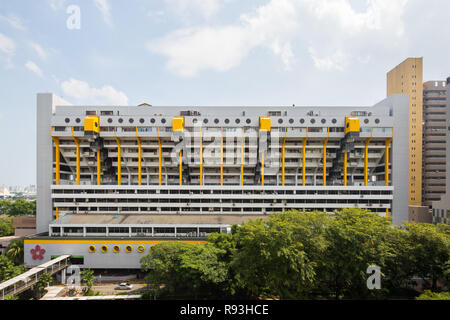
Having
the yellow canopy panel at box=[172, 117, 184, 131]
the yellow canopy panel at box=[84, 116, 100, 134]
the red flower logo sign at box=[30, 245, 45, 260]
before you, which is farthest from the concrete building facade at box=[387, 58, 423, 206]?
the red flower logo sign at box=[30, 245, 45, 260]

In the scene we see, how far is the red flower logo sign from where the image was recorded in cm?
2611

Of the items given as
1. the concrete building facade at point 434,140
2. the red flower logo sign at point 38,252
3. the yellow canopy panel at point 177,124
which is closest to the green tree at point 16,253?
the red flower logo sign at point 38,252

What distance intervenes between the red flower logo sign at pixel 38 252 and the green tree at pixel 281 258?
24.4 metres

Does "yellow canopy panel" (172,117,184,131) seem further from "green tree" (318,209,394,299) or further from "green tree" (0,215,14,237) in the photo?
"green tree" (0,215,14,237)

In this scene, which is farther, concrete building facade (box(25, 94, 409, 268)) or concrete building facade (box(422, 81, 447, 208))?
concrete building facade (box(422, 81, 447, 208))

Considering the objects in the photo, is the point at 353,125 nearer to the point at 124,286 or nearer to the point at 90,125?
the point at 124,286

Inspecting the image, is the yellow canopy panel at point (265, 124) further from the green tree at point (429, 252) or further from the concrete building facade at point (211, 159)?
the green tree at point (429, 252)

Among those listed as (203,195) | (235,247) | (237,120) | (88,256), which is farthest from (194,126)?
(88,256)

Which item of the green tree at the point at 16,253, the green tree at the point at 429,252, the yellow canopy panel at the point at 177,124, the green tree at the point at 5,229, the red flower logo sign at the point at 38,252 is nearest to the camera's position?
the green tree at the point at 429,252

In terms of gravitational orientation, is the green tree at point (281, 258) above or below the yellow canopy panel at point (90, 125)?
below

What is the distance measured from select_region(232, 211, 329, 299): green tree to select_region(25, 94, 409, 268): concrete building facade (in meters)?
13.4

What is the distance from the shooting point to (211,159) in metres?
33.6

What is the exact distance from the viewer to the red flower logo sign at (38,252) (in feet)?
85.7

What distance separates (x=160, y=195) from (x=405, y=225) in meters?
28.7
